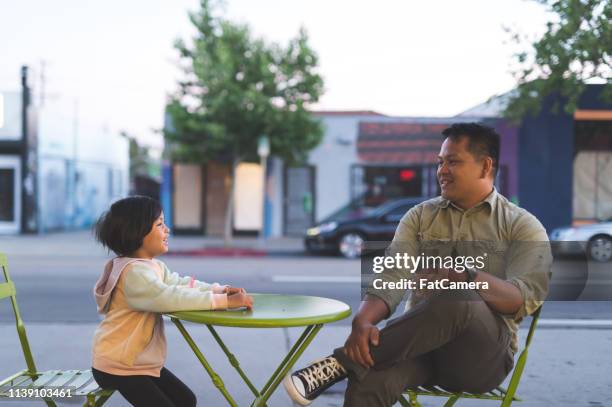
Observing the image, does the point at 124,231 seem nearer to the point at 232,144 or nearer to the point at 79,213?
the point at 232,144

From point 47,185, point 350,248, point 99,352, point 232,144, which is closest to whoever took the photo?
point 99,352

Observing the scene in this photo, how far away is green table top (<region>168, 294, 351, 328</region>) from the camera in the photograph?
2.81m

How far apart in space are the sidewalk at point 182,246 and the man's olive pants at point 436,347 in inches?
497

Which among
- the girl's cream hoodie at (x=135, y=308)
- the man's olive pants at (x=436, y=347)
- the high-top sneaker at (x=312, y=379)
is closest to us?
the man's olive pants at (x=436, y=347)

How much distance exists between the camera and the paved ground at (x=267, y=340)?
4410 millimetres

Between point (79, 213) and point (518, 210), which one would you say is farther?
point (79, 213)

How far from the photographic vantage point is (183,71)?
A: 61.5ft

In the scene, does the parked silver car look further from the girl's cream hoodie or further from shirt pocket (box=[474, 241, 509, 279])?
the girl's cream hoodie

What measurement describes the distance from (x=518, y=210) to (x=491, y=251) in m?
0.25

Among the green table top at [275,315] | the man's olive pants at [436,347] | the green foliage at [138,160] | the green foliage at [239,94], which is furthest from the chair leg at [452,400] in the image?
the green foliage at [138,160]

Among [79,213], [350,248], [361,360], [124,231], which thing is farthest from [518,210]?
[79,213]

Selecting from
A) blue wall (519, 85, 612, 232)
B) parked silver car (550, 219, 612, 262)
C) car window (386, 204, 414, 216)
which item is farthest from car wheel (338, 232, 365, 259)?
blue wall (519, 85, 612, 232)

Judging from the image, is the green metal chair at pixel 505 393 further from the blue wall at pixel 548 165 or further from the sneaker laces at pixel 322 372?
the blue wall at pixel 548 165

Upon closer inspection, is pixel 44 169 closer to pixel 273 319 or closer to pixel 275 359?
pixel 275 359
